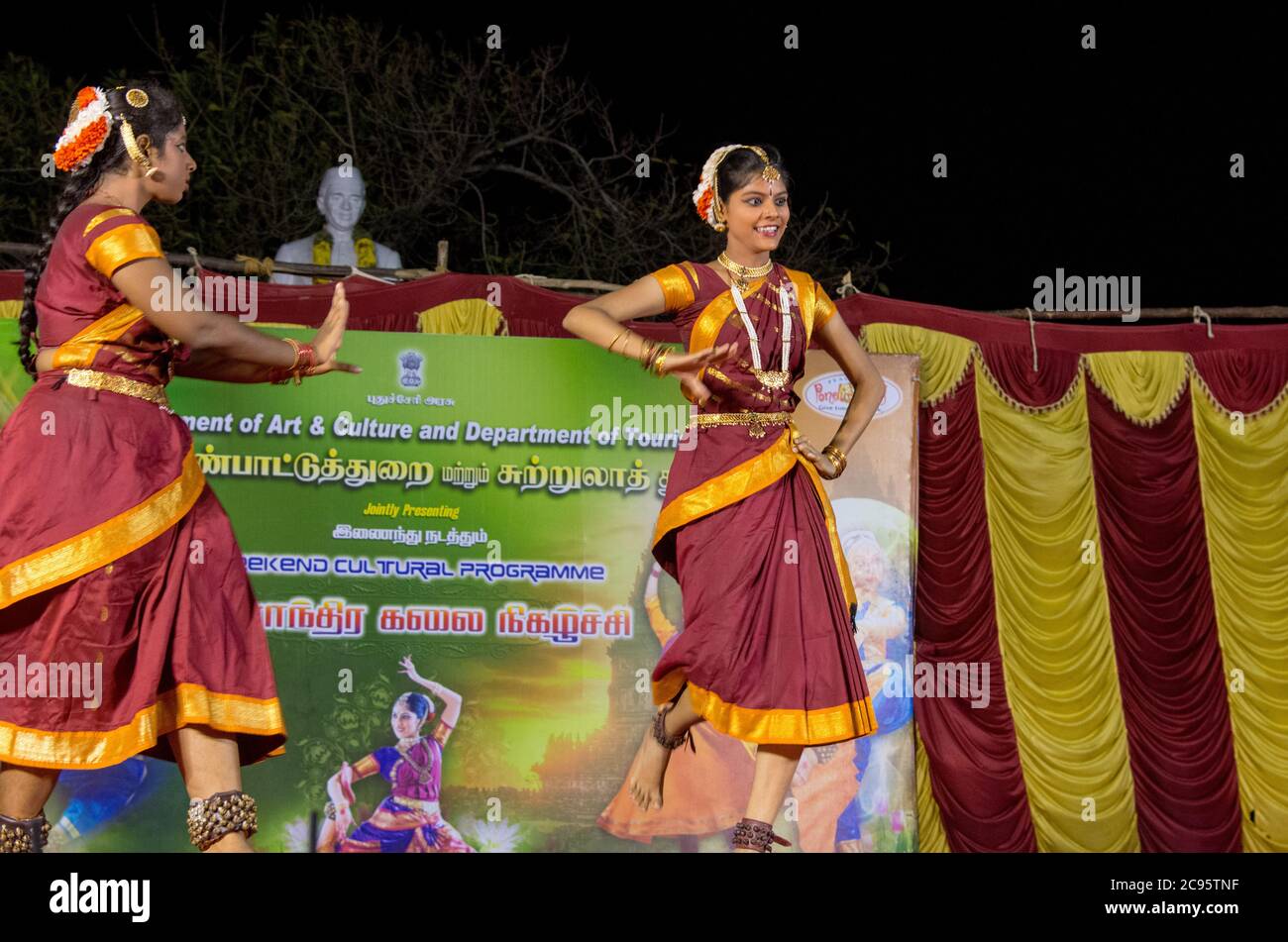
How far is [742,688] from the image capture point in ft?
13.8

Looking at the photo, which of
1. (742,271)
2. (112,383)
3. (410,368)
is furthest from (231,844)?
(410,368)

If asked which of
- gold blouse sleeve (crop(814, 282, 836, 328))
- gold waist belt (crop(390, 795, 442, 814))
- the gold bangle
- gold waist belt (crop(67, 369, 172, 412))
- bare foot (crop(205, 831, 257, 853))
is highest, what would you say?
gold blouse sleeve (crop(814, 282, 836, 328))

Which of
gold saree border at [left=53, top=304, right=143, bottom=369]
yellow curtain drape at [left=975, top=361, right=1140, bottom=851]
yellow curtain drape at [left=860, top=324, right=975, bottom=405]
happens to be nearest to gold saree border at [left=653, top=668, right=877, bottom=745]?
gold saree border at [left=53, top=304, right=143, bottom=369]

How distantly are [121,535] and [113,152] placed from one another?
84cm

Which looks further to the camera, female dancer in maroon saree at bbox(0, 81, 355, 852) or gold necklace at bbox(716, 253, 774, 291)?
gold necklace at bbox(716, 253, 774, 291)

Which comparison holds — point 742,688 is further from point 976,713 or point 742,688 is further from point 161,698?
point 976,713

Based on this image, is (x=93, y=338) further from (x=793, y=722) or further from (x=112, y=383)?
(x=793, y=722)

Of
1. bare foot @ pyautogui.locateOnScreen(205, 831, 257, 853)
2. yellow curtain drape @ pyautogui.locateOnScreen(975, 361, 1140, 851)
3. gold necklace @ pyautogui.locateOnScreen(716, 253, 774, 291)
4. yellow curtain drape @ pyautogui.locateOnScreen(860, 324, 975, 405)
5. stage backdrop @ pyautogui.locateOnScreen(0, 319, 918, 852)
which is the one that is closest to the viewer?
bare foot @ pyautogui.locateOnScreen(205, 831, 257, 853)

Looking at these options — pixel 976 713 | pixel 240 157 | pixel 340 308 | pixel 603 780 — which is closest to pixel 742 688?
pixel 340 308

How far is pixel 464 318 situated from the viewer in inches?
246

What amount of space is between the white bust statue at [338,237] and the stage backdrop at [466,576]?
39.1 inches

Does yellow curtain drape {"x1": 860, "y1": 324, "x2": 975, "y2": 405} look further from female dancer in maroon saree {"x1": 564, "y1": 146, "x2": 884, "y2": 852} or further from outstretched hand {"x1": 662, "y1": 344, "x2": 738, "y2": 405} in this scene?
outstretched hand {"x1": 662, "y1": 344, "x2": 738, "y2": 405}

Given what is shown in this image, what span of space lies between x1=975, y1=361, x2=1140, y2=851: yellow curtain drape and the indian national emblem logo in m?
2.21

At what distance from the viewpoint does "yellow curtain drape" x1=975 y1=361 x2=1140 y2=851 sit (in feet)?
22.1
